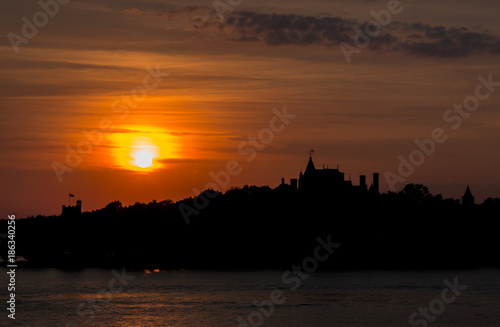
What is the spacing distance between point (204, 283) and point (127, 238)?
82.4m

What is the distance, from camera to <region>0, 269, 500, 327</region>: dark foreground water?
8238 cm

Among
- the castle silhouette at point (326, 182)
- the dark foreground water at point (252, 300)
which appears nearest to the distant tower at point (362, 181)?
the castle silhouette at point (326, 182)

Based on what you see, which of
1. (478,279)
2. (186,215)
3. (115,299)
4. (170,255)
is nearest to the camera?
(115,299)

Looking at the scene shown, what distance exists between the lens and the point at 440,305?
92.9 meters

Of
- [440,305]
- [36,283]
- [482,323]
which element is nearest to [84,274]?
[36,283]

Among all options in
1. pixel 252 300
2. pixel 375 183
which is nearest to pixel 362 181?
pixel 375 183

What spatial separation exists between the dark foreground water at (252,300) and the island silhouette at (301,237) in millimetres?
37001

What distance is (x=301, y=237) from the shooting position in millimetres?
177875

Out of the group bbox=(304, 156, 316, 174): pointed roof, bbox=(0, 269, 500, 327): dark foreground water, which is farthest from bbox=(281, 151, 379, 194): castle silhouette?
bbox=(0, 269, 500, 327): dark foreground water

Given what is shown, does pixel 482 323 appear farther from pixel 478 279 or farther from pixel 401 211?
pixel 401 211

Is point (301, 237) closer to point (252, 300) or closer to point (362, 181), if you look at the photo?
point (362, 181)

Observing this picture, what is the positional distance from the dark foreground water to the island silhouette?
121 feet

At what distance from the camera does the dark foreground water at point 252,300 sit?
82375 mm

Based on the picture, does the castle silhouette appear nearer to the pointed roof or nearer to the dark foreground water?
the pointed roof
